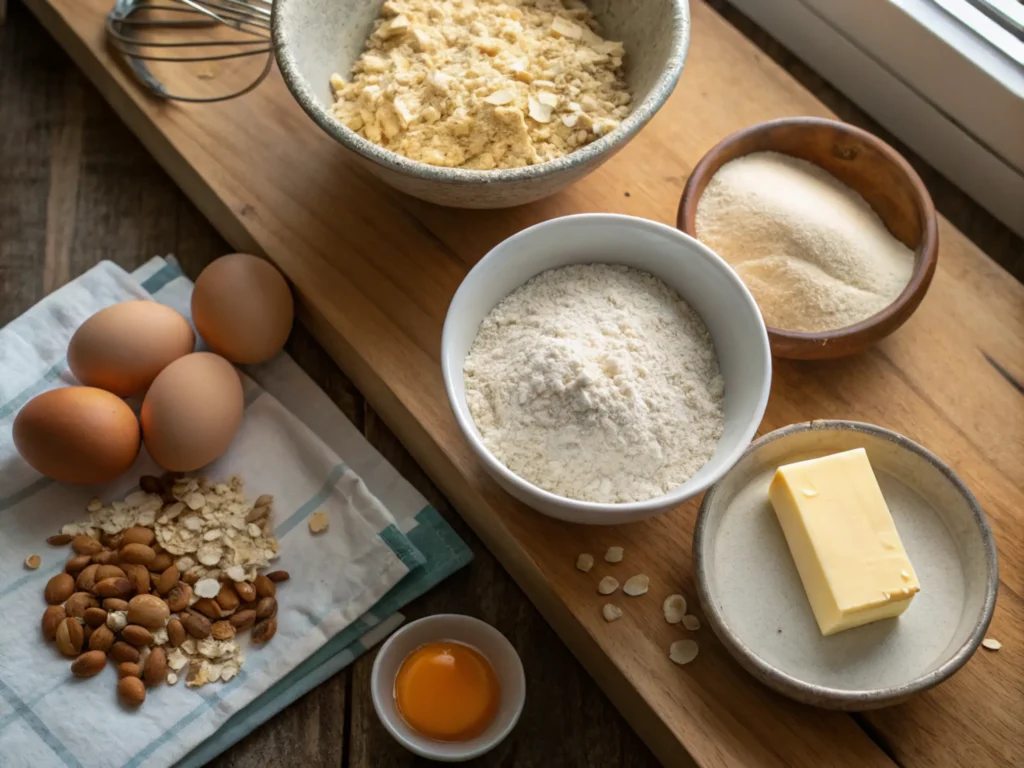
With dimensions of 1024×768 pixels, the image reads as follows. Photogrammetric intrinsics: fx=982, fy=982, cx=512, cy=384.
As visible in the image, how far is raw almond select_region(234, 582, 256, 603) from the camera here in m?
0.92

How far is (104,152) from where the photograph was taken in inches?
45.8

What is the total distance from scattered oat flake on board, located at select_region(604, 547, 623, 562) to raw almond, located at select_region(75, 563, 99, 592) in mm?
476

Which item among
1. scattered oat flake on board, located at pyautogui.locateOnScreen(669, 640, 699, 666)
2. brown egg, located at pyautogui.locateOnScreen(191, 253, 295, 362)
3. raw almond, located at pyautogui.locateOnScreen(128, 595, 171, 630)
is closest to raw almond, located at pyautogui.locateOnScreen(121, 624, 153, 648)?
raw almond, located at pyautogui.locateOnScreen(128, 595, 171, 630)

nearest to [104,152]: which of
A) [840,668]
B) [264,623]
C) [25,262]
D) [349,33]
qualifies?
[25,262]

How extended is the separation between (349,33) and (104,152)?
15.1 inches

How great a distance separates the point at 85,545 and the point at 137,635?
11 cm

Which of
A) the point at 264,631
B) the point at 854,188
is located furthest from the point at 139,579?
the point at 854,188

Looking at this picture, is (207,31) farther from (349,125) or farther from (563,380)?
(563,380)

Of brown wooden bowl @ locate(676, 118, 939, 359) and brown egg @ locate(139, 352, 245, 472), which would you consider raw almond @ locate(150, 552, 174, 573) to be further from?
brown wooden bowl @ locate(676, 118, 939, 359)

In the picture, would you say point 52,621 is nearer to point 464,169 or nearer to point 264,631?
point 264,631

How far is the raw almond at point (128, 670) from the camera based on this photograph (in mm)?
890

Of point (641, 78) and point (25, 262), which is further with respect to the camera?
point (25, 262)

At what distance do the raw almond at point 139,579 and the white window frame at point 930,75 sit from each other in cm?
92

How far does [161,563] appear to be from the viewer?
3.06 ft
